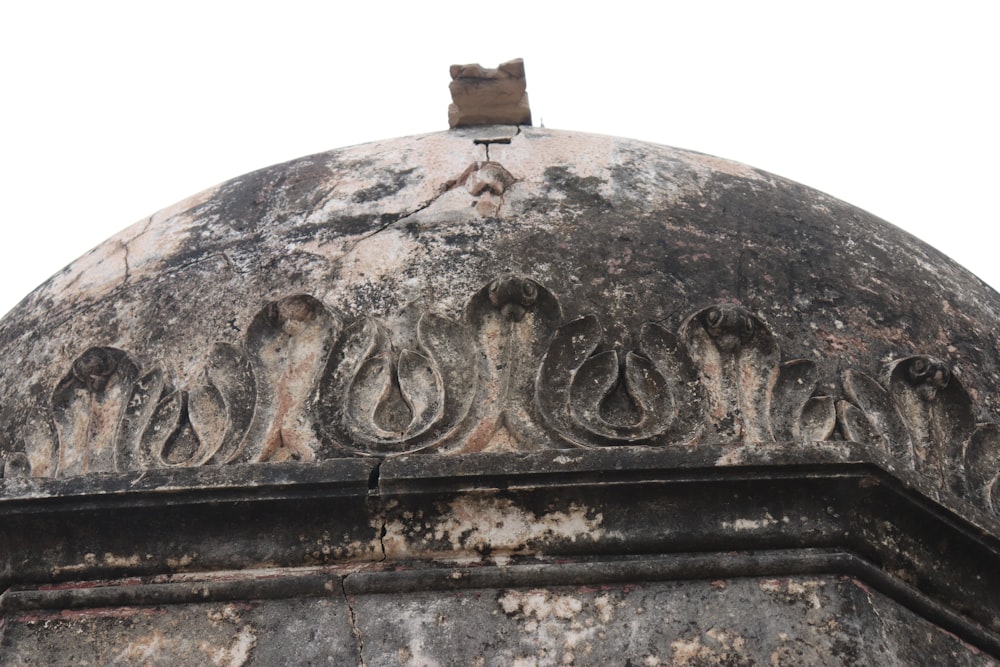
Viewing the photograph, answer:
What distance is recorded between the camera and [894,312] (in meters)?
4.18

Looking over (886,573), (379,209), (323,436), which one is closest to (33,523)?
(323,436)

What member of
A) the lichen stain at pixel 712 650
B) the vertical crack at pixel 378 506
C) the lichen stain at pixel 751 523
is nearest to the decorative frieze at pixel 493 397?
the vertical crack at pixel 378 506

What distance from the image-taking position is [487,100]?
5195 millimetres

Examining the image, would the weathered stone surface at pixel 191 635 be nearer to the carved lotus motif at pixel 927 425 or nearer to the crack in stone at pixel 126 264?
the crack in stone at pixel 126 264

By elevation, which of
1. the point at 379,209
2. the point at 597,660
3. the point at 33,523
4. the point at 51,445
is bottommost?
the point at 597,660

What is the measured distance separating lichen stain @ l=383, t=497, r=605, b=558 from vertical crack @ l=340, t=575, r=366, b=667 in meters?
0.13

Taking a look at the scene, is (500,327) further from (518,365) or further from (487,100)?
(487,100)

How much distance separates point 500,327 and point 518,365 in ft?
0.45

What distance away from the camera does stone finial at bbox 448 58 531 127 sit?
5.18 metres

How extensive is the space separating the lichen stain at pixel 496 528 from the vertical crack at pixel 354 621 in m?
0.13

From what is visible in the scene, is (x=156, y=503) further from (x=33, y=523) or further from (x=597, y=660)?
(x=597, y=660)

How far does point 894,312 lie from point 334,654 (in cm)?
184

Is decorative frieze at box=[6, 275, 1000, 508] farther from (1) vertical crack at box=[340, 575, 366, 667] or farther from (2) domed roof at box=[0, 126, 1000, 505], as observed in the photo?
(1) vertical crack at box=[340, 575, 366, 667]

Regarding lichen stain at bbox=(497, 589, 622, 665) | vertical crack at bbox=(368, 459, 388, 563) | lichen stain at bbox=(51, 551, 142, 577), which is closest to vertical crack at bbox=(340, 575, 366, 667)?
vertical crack at bbox=(368, 459, 388, 563)
